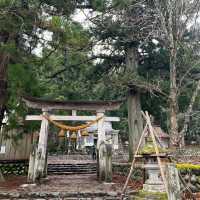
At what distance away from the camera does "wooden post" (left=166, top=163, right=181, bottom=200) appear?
213 inches

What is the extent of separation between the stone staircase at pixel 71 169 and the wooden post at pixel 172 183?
36.0ft

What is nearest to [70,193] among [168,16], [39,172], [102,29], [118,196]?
[118,196]

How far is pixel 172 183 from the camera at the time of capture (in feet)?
17.9

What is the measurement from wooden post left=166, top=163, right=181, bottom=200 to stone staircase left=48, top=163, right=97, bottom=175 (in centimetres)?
1098

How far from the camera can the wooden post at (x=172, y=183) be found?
17.7ft

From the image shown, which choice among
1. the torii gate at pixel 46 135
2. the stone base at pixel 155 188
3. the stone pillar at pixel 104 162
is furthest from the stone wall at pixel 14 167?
the stone base at pixel 155 188

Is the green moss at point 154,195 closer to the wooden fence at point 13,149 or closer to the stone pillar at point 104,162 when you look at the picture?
the stone pillar at point 104,162

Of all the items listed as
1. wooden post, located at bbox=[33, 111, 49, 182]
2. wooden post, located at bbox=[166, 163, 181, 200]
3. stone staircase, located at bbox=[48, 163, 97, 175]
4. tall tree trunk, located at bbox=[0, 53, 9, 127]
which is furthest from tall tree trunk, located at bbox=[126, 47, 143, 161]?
wooden post, located at bbox=[166, 163, 181, 200]

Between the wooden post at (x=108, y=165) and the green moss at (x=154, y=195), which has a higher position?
the wooden post at (x=108, y=165)

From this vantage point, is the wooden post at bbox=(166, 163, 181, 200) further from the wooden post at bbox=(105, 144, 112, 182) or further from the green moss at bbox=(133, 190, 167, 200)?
the wooden post at bbox=(105, 144, 112, 182)

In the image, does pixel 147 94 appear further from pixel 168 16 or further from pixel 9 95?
pixel 9 95

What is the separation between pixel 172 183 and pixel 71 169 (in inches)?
459

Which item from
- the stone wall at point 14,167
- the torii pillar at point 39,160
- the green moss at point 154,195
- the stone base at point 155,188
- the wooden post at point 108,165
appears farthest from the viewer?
the stone wall at point 14,167

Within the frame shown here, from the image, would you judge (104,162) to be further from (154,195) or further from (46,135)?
(154,195)
